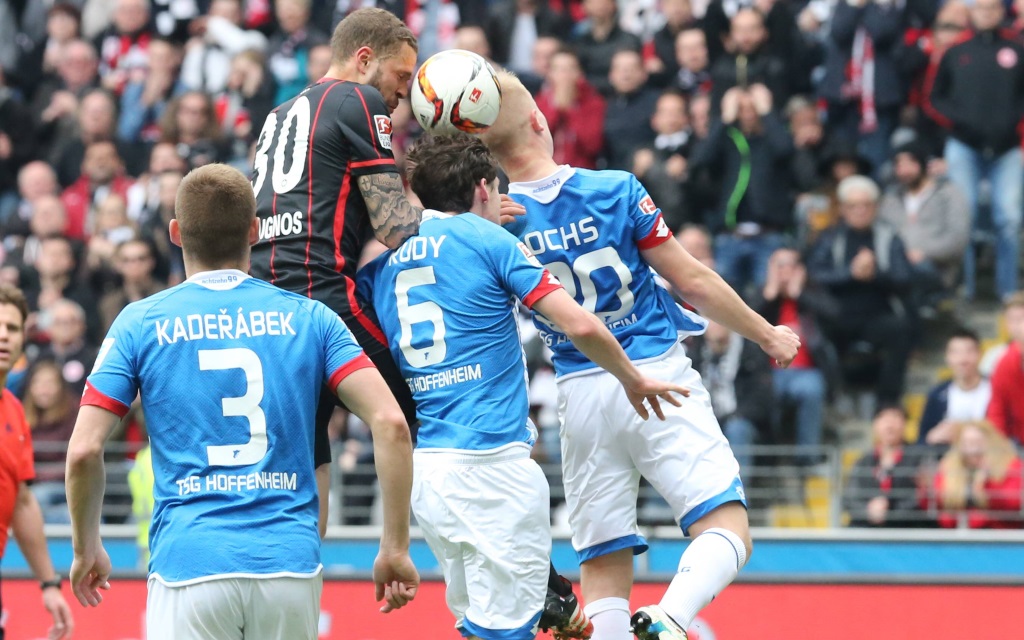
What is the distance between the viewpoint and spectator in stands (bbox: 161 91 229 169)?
1369 centimetres

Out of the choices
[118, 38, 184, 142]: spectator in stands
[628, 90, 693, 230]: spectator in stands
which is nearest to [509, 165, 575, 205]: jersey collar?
[628, 90, 693, 230]: spectator in stands

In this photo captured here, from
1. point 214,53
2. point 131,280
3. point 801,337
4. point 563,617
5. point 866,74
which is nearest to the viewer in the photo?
point 563,617

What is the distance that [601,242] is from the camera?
6340 mm

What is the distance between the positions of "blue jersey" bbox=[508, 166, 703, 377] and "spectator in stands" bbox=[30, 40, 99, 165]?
9674 millimetres

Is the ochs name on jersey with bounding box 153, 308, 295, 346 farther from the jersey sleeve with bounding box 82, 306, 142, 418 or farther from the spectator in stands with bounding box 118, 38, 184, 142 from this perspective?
the spectator in stands with bounding box 118, 38, 184, 142

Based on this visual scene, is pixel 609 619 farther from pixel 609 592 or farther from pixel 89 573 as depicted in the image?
pixel 89 573

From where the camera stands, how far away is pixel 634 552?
21.8 ft

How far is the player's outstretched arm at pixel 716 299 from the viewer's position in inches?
251

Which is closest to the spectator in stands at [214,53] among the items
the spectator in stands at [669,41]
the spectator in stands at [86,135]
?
the spectator in stands at [86,135]

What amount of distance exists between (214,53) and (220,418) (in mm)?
10596

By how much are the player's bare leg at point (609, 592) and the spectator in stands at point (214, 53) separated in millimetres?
9181

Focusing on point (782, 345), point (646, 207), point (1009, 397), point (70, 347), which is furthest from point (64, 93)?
point (782, 345)

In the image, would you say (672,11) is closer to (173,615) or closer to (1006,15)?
(1006,15)

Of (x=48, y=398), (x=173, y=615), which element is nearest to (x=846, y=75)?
(x=48, y=398)
